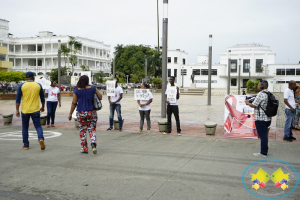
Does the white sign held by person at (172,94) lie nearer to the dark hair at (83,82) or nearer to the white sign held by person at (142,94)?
the white sign held by person at (142,94)

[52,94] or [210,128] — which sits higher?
[52,94]

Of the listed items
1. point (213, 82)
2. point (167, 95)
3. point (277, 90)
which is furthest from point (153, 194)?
point (213, 82)

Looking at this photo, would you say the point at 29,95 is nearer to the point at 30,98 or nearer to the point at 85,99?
the point at 30,98

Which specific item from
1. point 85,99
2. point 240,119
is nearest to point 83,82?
point 85,99

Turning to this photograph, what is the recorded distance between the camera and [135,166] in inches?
258

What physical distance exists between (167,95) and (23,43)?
71.8m

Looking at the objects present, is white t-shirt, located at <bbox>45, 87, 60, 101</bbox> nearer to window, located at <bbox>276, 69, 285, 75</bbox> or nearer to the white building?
the white building

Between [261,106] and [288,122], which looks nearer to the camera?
[261,106]

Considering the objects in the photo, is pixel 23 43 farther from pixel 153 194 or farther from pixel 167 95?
pixel 153 194

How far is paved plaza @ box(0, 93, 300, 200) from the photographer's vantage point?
5.04 metres

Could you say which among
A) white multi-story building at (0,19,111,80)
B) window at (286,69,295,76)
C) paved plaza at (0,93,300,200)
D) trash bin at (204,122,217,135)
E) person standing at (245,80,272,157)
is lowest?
paved plaza at (0,93,300,200)

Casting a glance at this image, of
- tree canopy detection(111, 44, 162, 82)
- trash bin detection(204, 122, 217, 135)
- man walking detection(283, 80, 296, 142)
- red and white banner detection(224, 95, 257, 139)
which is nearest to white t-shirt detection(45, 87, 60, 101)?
trash bin detection(204, 122, 217, 135)

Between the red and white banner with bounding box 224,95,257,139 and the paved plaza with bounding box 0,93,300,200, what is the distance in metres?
0.37

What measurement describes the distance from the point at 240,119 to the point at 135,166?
15.9 ft
